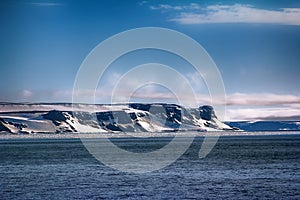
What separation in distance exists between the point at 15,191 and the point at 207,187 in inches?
602

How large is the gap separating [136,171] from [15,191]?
829 inches

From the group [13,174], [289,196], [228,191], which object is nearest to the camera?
[289,196]

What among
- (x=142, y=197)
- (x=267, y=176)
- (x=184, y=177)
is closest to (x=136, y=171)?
(x=184, y=177)

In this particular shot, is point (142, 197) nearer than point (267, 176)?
Yes

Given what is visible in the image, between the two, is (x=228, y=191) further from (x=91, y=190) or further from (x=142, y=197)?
(x=91, y=190)

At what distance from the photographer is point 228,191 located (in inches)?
1842

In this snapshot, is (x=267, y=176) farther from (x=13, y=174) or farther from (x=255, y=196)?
(x=13, y=174)

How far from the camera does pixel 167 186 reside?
50.9m

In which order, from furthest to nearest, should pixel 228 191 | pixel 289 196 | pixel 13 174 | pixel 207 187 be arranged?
pixel 13 174, pixel 207 187, pixel 228 191, pixel 289 196

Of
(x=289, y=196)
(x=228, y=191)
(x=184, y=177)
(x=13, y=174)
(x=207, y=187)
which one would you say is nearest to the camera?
(x=289, y=196)

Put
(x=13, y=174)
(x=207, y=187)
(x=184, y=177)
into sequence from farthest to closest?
(x=13, y=174) < (x=184, y=177) < (x=207, y=187)

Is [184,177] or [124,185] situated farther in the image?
[184,177]

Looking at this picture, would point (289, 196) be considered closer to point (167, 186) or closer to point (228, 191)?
point (228, 191)

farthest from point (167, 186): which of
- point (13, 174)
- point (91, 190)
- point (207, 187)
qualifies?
point (13, 174)
